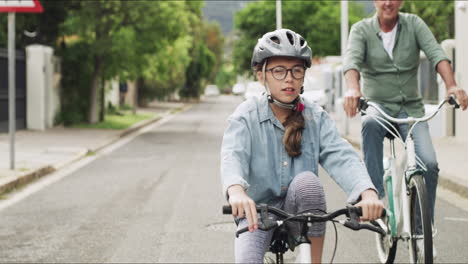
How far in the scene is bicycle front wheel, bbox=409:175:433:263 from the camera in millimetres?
4301

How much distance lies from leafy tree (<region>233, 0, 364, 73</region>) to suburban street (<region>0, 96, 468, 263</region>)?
161 feet

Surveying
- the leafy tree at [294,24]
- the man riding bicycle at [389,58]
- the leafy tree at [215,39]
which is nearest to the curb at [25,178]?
the man riding bicycle at [389,58]

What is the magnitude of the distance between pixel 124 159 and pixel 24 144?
3470 mm

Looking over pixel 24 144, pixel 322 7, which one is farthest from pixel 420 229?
pixel 322 7

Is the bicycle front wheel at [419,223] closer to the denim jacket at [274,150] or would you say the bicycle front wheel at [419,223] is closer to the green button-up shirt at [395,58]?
the green button-up shirt at [395,58]

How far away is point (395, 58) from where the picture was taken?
18.1 feet

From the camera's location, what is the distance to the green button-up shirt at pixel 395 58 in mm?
5480

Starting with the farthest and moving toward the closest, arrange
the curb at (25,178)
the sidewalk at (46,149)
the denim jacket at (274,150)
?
the sidewalk at (46,149) < the curb at (25,178) < the denim jacket at (274,150)

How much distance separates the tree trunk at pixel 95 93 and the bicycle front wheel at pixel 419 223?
21123mm

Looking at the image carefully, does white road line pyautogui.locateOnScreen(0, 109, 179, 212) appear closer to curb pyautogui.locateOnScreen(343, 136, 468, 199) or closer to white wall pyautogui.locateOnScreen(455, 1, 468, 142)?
curb pyautogui.locateOnScreen(343, 136, 468, 199)

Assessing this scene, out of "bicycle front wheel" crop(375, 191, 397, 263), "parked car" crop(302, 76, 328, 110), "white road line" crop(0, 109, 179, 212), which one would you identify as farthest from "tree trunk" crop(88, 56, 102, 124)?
"bicycle front wheel" crop(375, 191, 397, 263)

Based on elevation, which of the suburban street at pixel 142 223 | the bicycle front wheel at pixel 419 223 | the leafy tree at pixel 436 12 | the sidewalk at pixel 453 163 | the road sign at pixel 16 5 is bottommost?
the suburban street at pixel 142 223

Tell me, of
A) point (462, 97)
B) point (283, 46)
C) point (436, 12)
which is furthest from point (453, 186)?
point (436, 12)

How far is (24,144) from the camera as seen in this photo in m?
17.3
